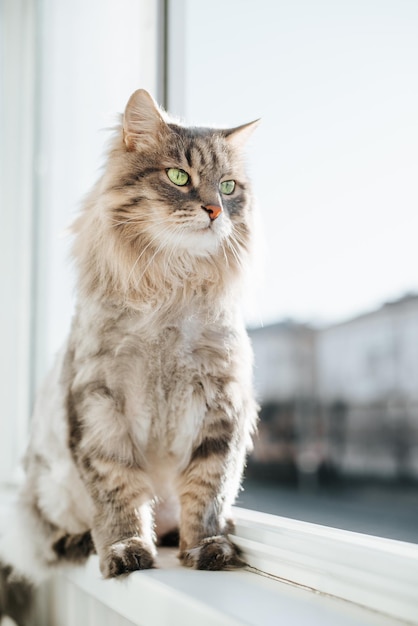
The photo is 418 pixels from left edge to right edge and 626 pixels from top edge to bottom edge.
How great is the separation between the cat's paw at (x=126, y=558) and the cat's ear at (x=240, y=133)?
0.85 meters

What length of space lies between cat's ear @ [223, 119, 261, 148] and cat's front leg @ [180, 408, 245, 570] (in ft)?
2.00

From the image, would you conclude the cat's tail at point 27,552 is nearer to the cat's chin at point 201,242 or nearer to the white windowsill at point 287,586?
the white windowsill at point 287,586

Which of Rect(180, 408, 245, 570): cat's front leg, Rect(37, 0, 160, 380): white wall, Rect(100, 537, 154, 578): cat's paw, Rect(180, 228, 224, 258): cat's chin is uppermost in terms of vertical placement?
Rect(37, 0, 160, 380): white wall

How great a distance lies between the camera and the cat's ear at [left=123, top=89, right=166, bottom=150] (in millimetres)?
1176

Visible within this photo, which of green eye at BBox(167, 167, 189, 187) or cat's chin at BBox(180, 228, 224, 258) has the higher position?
green eye at BBox(167, 167, 189, 187)

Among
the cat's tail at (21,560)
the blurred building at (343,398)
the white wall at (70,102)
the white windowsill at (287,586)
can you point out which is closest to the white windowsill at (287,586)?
the white windowsill at (287,586)

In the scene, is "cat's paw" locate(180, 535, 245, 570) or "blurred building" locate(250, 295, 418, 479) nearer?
"cat's paw" locate(180, 535, 245, 570)

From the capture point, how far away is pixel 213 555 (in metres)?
1.05

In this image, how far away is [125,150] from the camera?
1207mm

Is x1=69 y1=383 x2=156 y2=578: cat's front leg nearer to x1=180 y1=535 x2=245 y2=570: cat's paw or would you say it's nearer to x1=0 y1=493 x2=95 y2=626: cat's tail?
x1=180 y1=535 x2=245 y2=570: cat's paw

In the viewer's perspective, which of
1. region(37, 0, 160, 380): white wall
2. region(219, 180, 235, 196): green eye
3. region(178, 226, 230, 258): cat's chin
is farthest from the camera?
region(37, 0, 160, 380): white wall

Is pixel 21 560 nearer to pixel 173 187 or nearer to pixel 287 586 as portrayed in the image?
pixel 287 586

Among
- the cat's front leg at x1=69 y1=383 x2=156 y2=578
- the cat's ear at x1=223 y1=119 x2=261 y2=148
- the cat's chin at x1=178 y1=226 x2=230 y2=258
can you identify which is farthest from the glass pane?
the cat's front leg at x1=69 y1=383 x2=156 y2=578

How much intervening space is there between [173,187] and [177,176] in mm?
30
